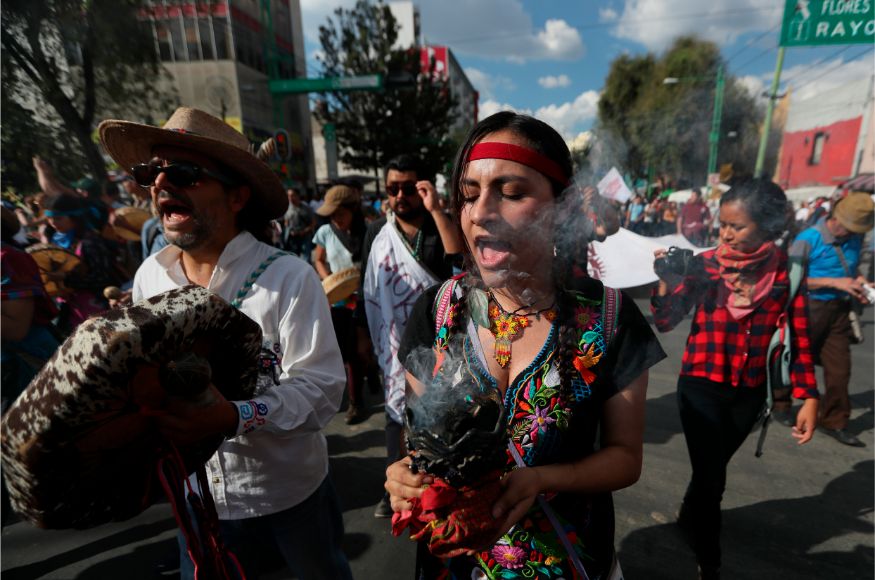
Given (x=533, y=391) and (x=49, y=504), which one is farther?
(x=533, y=391)

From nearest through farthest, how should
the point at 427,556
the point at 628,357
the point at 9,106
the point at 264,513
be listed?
the point at 628,357, the point at 427,556, the point at 264,513, the point at 9,106

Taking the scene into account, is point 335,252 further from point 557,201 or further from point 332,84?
point 332,84

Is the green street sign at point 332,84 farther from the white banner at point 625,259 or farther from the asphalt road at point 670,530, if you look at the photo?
the asphalt road at point 670,530

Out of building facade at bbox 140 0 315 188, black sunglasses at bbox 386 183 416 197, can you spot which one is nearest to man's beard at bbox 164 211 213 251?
black sunglasses at bbox 386 183 416 197

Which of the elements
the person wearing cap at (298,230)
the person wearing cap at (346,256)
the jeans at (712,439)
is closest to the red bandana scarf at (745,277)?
the jeans at (712,439)

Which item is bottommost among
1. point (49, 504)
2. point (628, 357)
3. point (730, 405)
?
point (730, 405)

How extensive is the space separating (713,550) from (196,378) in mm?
2641

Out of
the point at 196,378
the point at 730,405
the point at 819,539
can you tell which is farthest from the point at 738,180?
the point at 196,378

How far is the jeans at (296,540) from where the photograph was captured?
159 cm

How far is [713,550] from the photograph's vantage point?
7.38ft

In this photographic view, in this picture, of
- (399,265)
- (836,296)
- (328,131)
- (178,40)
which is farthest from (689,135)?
(178,40)

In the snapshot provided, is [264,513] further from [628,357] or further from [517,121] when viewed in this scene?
[517,121]

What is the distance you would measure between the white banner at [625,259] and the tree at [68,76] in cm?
964

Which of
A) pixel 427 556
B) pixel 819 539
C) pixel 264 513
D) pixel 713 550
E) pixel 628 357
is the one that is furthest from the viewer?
pixel 819 539
